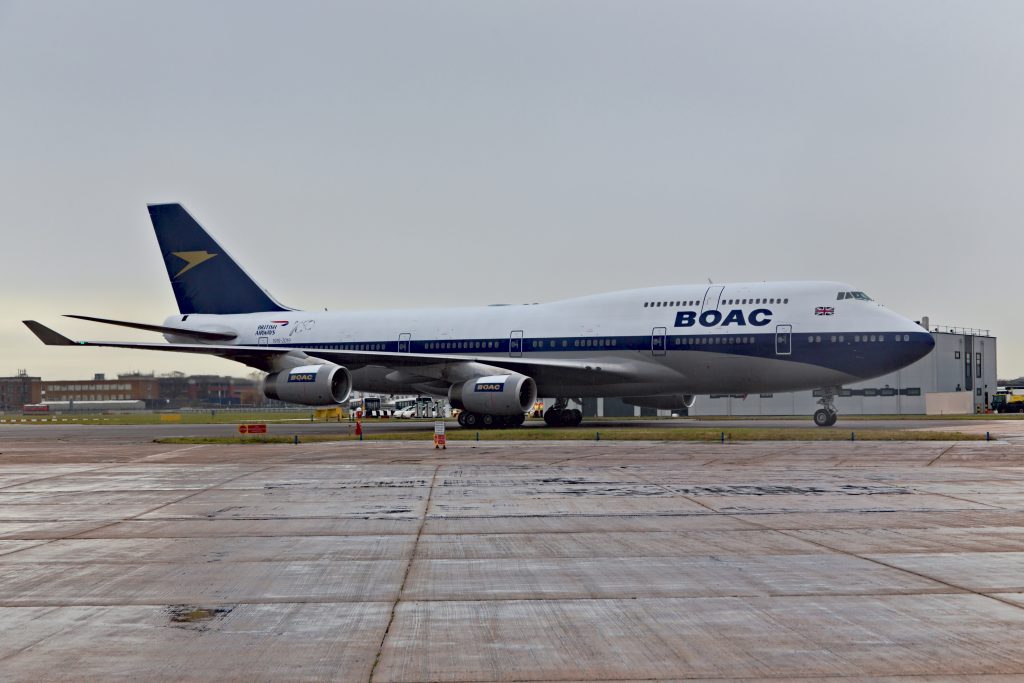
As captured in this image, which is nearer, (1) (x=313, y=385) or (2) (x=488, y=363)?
(1) (x=313, y=385)

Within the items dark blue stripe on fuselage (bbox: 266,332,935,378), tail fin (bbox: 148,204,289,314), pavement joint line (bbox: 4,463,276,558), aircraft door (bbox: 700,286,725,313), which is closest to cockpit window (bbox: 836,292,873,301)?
dark blue stripe on fuselage (bbox: 266,332,935,378)

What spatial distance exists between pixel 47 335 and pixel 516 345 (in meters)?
16.8

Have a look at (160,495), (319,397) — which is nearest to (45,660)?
(160,495)

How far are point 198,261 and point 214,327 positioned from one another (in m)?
3.50

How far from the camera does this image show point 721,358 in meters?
35.1

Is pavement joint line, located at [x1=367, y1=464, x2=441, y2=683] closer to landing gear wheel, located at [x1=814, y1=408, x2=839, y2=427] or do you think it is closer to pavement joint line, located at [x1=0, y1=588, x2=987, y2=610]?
pavement joint line, located at [x1=0, y1=588, x2=987, y2=610]

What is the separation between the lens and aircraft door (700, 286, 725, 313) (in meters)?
35.7

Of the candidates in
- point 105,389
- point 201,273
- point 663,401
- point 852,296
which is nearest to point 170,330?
point 201,273

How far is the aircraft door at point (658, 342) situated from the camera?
1417 inches

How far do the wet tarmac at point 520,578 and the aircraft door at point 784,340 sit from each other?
51.5 feet

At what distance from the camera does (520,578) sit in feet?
28.8

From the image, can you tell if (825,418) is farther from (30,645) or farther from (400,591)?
(30,645)

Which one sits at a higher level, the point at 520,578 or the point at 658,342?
the point at 658,342

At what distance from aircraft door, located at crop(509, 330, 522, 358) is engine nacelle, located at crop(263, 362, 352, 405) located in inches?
245
